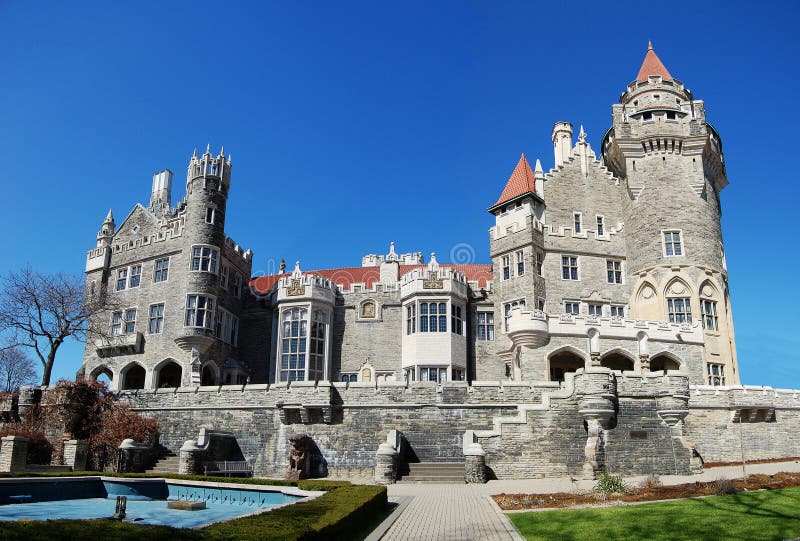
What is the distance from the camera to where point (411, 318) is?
130 feet

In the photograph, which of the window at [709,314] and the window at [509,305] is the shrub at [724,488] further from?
the window at [709,314]

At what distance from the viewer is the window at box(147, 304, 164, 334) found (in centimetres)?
3934

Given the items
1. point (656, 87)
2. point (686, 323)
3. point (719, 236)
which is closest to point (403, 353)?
point (686, 323)

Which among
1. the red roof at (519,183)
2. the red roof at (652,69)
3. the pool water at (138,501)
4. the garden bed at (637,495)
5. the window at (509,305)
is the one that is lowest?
the pool water at (138,501)

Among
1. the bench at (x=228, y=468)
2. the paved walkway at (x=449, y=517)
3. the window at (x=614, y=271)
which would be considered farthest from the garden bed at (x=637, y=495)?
the window at (x=614, y=271)

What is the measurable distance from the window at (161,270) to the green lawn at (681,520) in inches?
1204

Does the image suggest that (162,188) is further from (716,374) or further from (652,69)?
(716,374)

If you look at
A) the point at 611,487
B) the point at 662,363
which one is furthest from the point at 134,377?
the point at 611,487

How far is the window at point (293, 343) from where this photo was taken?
38.7m

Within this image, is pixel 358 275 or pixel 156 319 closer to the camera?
pixel 156 319

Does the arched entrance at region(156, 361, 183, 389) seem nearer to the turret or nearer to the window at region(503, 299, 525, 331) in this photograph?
the window at region(503, 299, 525, 331)

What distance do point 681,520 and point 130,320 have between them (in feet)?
116

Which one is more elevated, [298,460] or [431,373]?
[431,373]

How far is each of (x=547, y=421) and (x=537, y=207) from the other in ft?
59.8
